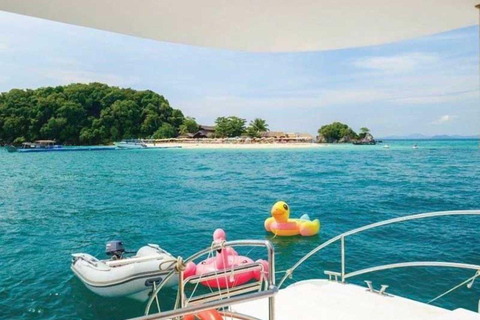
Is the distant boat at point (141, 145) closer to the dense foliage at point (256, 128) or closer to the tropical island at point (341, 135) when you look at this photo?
the dense foliage at point (256, 128)

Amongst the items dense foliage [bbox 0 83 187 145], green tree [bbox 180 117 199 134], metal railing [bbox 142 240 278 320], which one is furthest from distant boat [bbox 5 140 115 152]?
metal railing [bbox 142 240 278 320]

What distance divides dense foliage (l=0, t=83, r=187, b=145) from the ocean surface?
31.9m

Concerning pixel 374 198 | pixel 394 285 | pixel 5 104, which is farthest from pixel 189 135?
pixel 394 285

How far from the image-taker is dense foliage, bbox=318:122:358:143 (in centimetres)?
7094

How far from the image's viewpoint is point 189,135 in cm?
5791

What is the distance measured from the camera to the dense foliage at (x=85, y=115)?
51875 mm

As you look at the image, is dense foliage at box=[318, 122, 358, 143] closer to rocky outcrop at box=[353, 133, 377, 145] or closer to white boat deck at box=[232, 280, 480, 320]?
rocky outcrop at box=[353, 133, 377, 145]

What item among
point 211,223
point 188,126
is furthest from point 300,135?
point 211,223

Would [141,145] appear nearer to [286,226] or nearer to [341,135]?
[341,135]

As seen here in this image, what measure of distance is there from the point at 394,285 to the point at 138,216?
8515mm

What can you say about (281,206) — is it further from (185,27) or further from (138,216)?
(185,27)

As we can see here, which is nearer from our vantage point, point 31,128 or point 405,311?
point 405,311

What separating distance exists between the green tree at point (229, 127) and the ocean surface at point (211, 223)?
3506cm

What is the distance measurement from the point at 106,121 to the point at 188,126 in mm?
12026
